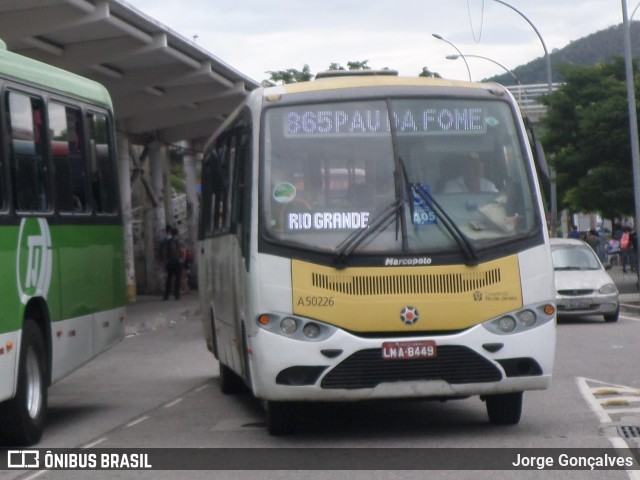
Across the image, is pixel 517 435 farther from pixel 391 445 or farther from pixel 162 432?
pixel 162 432

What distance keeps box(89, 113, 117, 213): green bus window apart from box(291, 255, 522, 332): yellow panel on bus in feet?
13.1

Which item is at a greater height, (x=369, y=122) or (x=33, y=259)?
(x=369, y=122)

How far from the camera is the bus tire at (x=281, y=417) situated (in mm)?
10859

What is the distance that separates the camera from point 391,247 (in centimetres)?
1048

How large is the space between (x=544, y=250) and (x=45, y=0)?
47.5 ft

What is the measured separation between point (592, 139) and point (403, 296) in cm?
2751

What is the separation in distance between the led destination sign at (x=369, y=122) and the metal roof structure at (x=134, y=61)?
13080 millimetres

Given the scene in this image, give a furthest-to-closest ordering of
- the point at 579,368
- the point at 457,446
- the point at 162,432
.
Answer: the point at 579,368
the point at 162,432
the point at 457,446

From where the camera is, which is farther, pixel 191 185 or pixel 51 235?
pixel 191 185

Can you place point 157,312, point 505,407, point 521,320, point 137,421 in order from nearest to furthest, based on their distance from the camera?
point 521,320, point 505,407, point 137,421, point 157,312

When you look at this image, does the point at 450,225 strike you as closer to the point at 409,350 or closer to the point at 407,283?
the point at 407,283

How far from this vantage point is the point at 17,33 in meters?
24.0

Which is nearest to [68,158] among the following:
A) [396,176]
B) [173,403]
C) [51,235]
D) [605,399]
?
[51,235]

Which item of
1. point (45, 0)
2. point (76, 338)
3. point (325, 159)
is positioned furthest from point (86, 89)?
point (45, 0)
